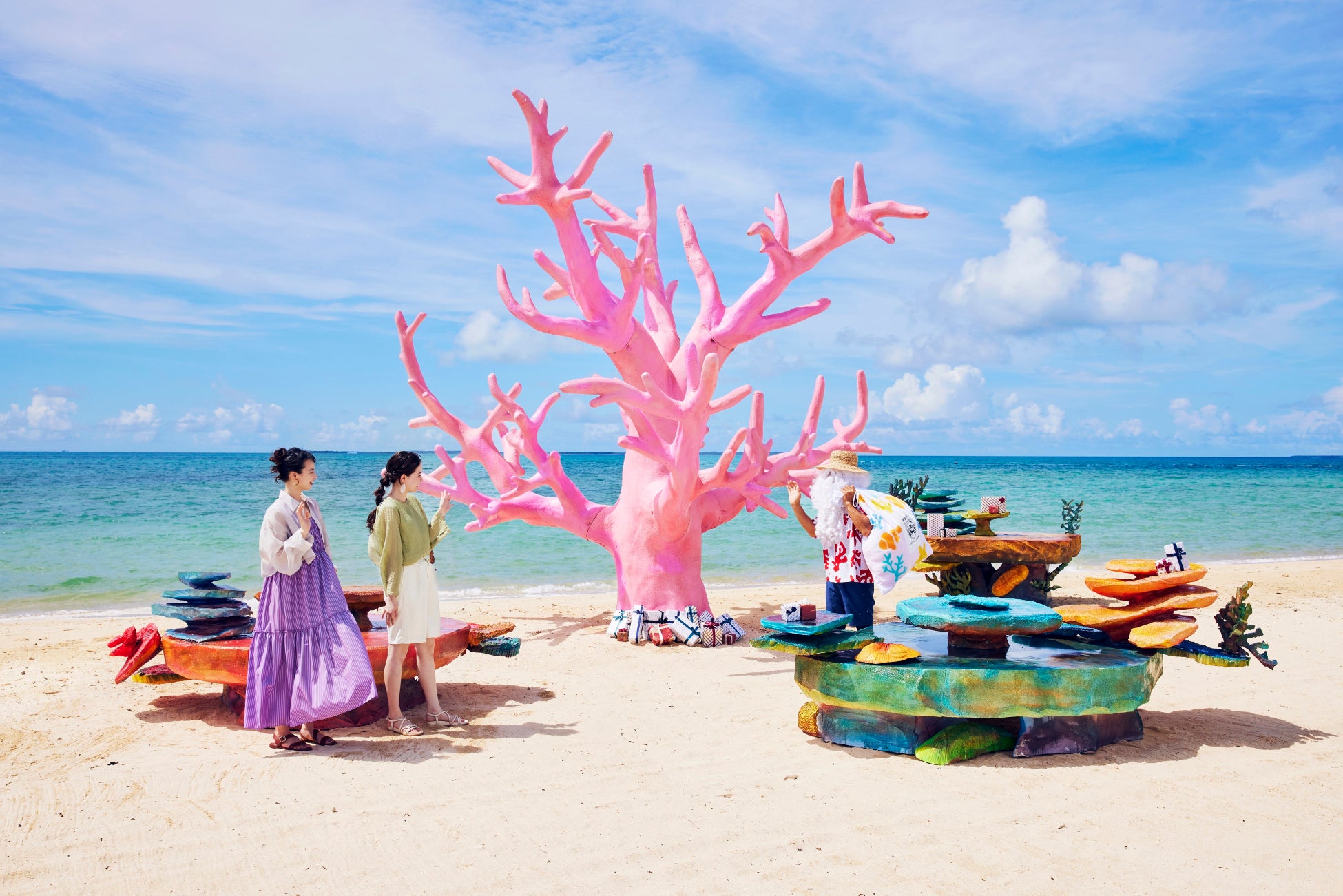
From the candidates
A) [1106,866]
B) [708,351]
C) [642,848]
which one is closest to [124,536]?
[708,351]

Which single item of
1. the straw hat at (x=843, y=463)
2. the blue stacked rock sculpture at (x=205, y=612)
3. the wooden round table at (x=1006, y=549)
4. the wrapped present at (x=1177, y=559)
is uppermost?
the straw hat at (x=843, y=463)

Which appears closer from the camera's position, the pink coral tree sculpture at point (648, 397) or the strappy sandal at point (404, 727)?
the strappy sandal at point (404, 727)

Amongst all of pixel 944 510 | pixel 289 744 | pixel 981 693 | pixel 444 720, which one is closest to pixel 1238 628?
pixel 981 693

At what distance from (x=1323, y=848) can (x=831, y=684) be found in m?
1.98

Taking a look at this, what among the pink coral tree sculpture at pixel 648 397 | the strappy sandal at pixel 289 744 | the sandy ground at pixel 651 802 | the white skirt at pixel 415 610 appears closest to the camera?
the sandy ground at pixel 651 802

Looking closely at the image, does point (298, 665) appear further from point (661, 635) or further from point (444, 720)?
point (661, 635)

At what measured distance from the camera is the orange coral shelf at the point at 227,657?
17.0 feet

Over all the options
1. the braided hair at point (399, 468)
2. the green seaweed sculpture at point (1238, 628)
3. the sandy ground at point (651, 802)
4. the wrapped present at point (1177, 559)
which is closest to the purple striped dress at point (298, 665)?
the sandy ground at point (651, 802)

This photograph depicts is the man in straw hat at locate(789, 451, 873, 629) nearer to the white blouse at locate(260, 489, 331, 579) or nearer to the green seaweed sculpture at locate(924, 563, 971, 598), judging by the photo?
the white blouse at locate(260, 489, 331, 579)

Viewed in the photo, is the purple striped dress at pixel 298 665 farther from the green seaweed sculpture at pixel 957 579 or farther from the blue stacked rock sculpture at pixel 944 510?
the green seaweed sculpture at pixel 957 579

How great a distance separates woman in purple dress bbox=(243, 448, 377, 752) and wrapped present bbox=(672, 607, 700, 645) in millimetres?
3284

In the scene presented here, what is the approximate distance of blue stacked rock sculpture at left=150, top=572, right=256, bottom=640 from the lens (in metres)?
5.46

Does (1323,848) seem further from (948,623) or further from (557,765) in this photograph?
(557,765)

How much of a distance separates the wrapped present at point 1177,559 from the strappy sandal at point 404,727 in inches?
168
